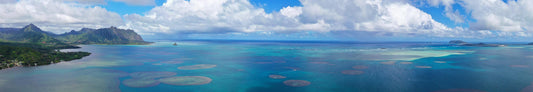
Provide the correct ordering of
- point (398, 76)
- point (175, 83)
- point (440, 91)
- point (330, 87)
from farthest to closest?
point (398, 76), point (175, 83), point (330, 87), point (440, 91)

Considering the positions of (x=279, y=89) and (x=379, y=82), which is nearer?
(x=279, y=89)

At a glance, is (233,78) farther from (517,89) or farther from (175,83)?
(517,89)

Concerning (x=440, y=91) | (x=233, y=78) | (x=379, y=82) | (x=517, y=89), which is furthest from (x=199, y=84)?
(x=517, y=89)

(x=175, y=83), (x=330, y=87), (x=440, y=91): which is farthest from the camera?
(x=175, y=83)

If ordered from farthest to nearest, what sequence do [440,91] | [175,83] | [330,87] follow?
[175,83]
[330,87]
[440,91]

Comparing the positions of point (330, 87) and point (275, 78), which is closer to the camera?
point (330, 87)

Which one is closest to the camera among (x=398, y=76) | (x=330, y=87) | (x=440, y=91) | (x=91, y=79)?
(x=440, y=91)

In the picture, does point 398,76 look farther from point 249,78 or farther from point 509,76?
point 249,78

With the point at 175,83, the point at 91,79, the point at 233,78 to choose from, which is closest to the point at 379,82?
the point at 233,78
